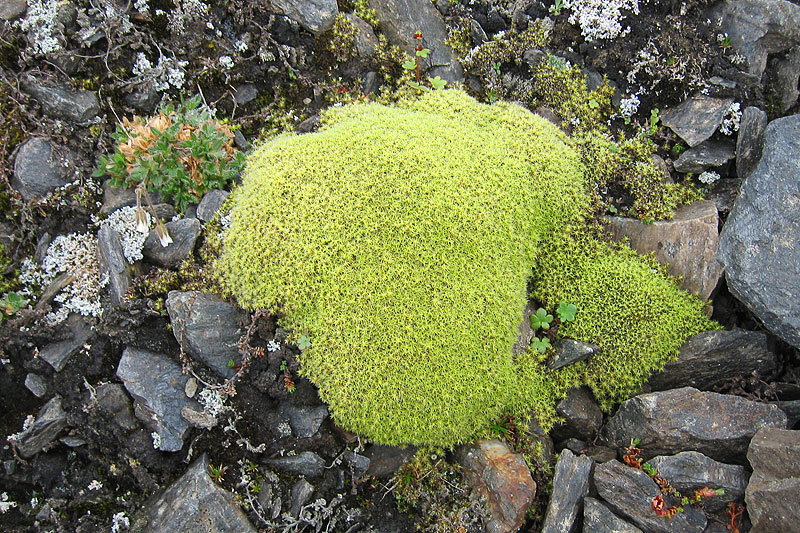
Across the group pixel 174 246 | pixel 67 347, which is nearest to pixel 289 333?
pixel 174 246

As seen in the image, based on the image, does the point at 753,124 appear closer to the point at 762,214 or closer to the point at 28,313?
the point at 762,214

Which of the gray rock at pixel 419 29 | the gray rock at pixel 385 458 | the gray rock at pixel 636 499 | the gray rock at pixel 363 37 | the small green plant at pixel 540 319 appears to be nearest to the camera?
the gray rock at pixel 636 499

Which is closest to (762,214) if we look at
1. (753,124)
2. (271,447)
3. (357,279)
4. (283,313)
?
(753,124)

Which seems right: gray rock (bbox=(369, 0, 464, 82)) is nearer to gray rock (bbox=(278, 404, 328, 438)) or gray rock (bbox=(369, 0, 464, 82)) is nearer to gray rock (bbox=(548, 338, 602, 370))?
gray rock (bbox=(548, 338, 602, 370))

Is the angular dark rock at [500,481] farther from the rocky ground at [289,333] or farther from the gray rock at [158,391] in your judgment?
the gray rock at [158,391]

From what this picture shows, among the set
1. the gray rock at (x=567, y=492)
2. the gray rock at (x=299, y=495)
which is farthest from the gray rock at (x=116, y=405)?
the gray rock at (x=567, y=492)

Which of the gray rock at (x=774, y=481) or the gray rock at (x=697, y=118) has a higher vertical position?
the gray rock at (x=697, y=118)
